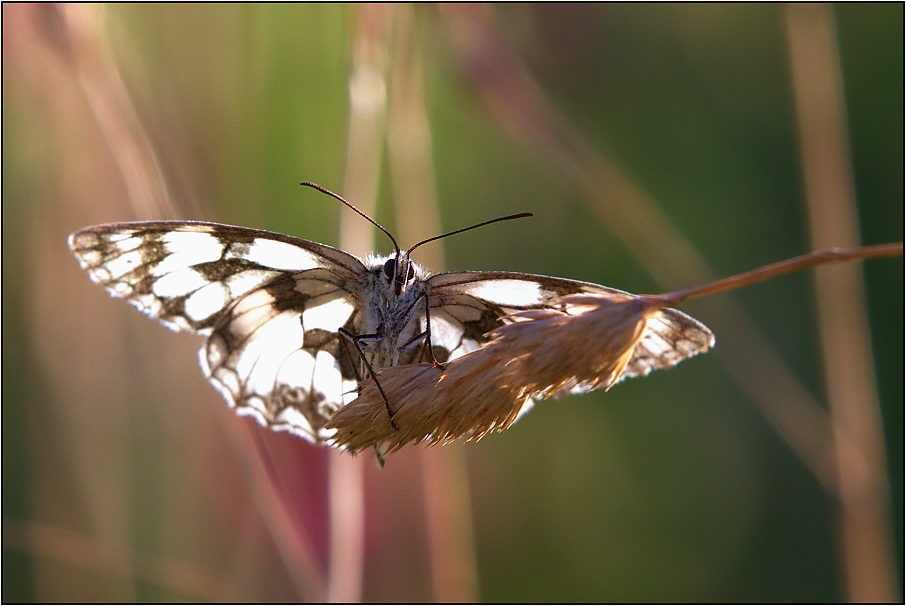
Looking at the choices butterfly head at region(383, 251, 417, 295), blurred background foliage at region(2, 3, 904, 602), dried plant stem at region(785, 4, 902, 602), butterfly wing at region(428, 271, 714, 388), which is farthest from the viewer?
blurred background foliage at region(2, 3, 904, 602)

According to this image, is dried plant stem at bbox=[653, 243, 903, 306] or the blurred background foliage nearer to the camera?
dried plant stem at bbox=[653, 243, 903, 306]

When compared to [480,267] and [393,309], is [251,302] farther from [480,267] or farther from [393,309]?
[480,267]

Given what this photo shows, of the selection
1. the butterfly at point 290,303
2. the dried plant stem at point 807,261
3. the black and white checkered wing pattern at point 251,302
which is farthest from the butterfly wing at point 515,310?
the dried plant stem at point 807,261

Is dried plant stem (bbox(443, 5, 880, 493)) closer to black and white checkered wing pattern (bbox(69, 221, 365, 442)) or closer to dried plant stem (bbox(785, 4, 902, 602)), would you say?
dried plant stem (bbox(785, 4, 902, 602))

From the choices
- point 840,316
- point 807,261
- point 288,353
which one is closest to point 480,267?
point 288,353

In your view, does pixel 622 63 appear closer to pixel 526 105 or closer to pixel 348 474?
pixel 526 105

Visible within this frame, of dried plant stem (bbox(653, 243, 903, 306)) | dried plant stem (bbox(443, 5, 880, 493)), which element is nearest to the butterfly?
dried plant stem (bbox(443, 5, 880, 493))

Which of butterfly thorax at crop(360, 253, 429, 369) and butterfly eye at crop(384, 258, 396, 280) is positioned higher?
butterfly eye at crop(384, 258, 396, 280)

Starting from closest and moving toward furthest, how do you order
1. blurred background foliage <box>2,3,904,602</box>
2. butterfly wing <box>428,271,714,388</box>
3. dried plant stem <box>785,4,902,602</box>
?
butterfly wing <box>428,271,714,388</box> < dried plant stem <box>785,4,902,602</box> < blurred background foliage <box>2,3,904,602</box>
